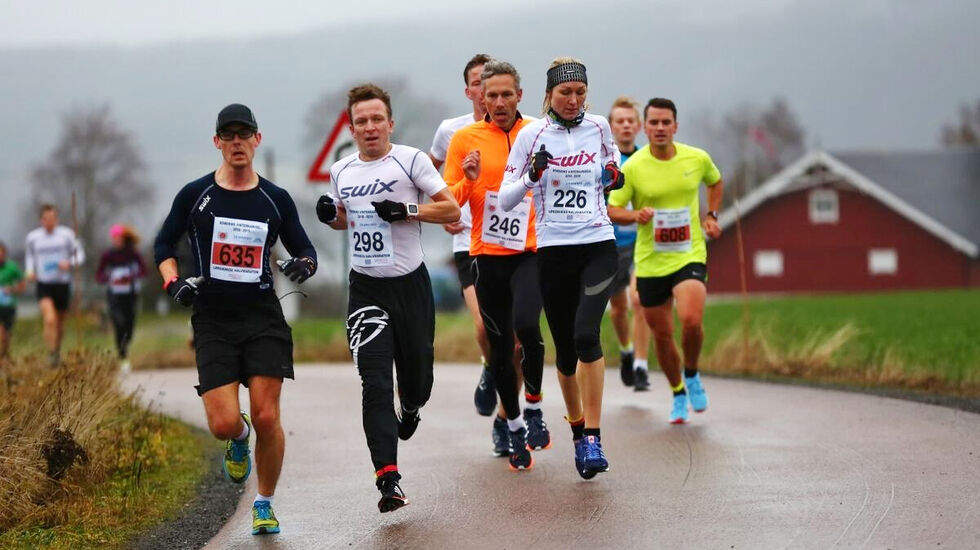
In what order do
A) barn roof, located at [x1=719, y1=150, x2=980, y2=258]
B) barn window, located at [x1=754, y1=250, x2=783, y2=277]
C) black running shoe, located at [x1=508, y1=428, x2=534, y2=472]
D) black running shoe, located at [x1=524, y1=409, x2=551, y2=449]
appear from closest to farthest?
black running shoe, located at [x1=508, y1=428, x2=534, y2=472] < black running shoe, located at [x1=524, y1=409, x2=551, y2=449] < barn roof, located at [x1=719, y1=150, x2=980, y2=258] < barn window, located at [x1=754, y1=250, x2=783, y2=277]

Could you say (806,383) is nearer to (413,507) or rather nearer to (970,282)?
(413,507)

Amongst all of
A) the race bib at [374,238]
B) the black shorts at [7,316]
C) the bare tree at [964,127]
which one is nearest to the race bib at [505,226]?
the race bib at [374,238]

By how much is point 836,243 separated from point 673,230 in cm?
6550

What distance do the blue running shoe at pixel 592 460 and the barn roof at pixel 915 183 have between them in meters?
64.8

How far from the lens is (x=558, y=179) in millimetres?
9156

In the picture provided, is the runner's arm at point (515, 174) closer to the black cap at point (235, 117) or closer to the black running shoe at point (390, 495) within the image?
the black cap at point (235, 117)

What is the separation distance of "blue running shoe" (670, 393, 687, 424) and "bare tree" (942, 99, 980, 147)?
120m

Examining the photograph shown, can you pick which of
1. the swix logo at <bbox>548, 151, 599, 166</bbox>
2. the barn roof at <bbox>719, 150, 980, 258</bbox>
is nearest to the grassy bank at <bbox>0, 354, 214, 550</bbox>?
the swix logo at <bbox>548, 151, 599, 166</bbox>

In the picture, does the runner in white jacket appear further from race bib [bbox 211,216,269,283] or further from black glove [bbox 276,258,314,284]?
race bib [bbox 211,216,269,283]

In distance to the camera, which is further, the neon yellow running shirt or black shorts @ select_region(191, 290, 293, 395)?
the neon yellow running shirt

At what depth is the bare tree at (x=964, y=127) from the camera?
417 ft

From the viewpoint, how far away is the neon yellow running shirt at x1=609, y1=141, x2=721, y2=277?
38.4ft

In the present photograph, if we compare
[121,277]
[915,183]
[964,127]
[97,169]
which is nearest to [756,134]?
[964,127]

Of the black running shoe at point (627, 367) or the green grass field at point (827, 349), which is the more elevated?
the black running shoe at point (627, 367)
